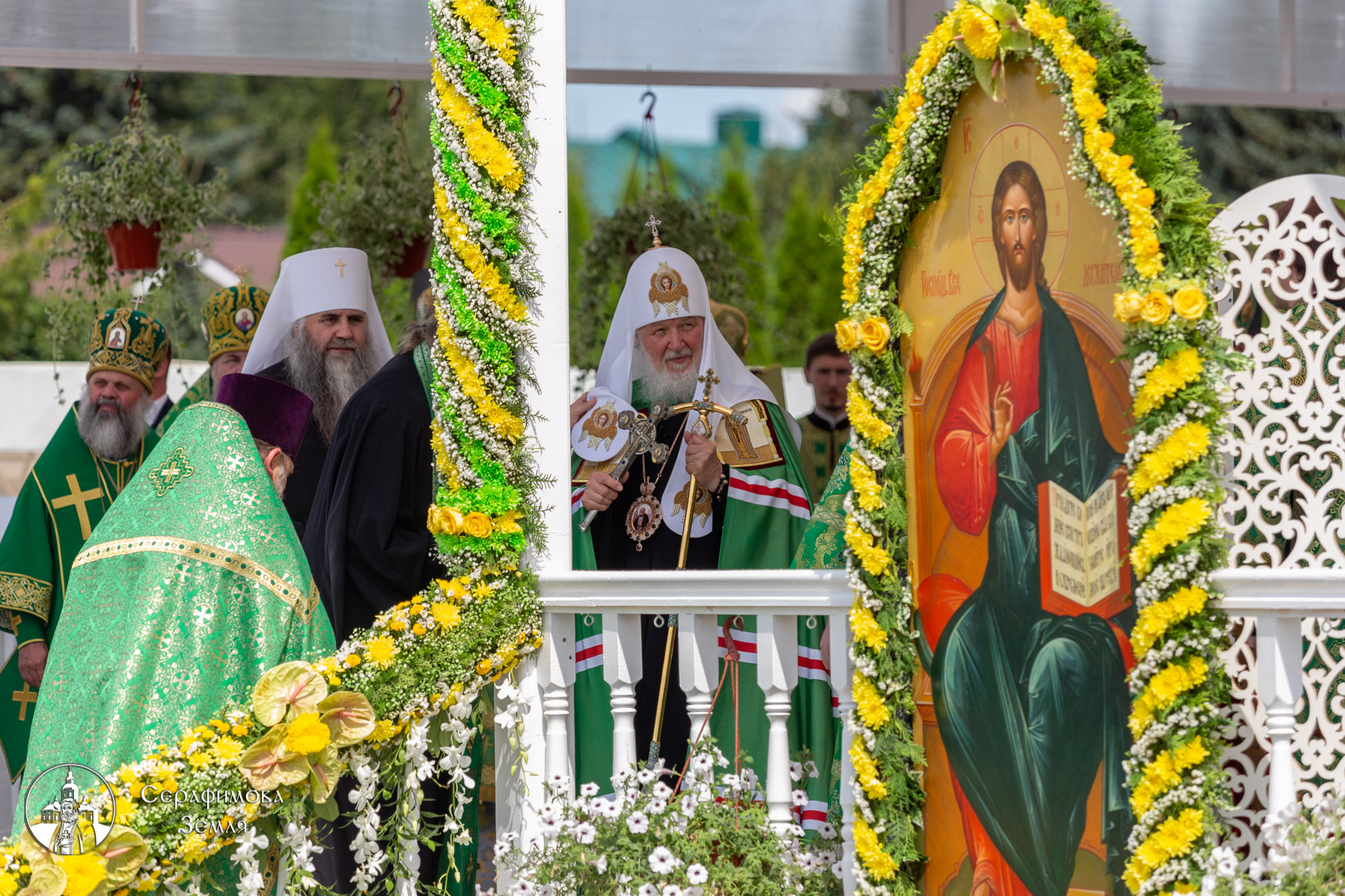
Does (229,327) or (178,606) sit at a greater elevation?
(229,327)

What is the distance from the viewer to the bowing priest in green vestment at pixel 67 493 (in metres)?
6.26

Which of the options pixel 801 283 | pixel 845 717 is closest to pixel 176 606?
pixel 845 717

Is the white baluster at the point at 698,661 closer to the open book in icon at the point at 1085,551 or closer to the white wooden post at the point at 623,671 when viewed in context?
the white wooden post at the point at 623,671

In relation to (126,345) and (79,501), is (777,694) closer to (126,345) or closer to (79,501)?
(79,501)

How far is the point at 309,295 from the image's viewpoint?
648 centimetres

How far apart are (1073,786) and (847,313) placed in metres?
1.45

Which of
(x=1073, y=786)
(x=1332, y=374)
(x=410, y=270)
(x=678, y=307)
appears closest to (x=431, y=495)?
(x=678, y=307)

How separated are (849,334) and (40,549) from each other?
4021mm

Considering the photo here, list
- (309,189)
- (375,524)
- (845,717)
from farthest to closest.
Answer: (309,189)
(375,524)
(845,717)

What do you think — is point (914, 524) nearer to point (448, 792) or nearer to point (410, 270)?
point (448, 792)

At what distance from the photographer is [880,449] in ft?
13.6

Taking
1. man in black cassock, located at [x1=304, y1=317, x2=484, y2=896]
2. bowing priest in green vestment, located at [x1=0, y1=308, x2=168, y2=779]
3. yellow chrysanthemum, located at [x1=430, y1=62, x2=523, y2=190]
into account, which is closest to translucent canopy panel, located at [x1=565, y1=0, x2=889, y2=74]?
bowing priest in green vestment, located at [x1=0, y1=308, x2=168, y2=779]

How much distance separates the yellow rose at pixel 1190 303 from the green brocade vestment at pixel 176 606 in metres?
2.57

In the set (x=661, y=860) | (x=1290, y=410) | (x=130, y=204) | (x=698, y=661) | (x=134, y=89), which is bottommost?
(x=661, y=860)
